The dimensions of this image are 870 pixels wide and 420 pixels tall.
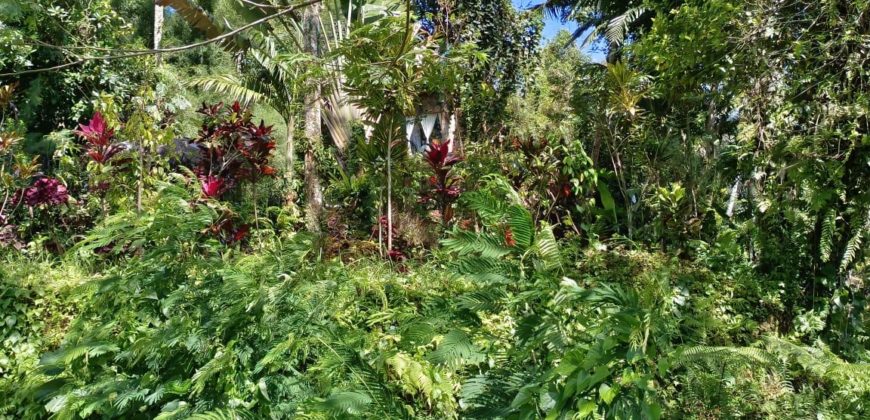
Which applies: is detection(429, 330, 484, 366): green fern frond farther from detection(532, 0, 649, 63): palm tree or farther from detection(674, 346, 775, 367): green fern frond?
detection(532, 0, 649, 63): palm tree

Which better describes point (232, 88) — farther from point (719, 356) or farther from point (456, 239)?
point (719, 356)

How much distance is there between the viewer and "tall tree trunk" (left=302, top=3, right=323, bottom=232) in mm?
7570

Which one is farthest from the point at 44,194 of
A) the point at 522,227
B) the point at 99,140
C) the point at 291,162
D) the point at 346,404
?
the point at 522,227

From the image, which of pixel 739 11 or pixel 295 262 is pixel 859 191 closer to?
pixel 739 11

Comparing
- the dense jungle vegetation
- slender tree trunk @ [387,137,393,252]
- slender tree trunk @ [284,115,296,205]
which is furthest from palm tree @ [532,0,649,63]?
slender tree trunk @ [387,137,393,252]

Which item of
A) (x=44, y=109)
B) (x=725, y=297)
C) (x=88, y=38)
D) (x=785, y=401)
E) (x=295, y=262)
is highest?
(x=88, y=38)

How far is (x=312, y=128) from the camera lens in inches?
349

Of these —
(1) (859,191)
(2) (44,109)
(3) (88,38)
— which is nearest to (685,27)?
(1) (859,191)

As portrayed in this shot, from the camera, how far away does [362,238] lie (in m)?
6.26

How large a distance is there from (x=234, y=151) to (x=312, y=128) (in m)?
3.11

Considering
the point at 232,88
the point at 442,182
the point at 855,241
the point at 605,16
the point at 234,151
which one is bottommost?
the point at 855,241

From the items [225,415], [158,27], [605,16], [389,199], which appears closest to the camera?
[225,415]

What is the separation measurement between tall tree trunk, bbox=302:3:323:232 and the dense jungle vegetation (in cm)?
5

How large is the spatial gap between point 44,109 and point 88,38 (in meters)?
1.42
